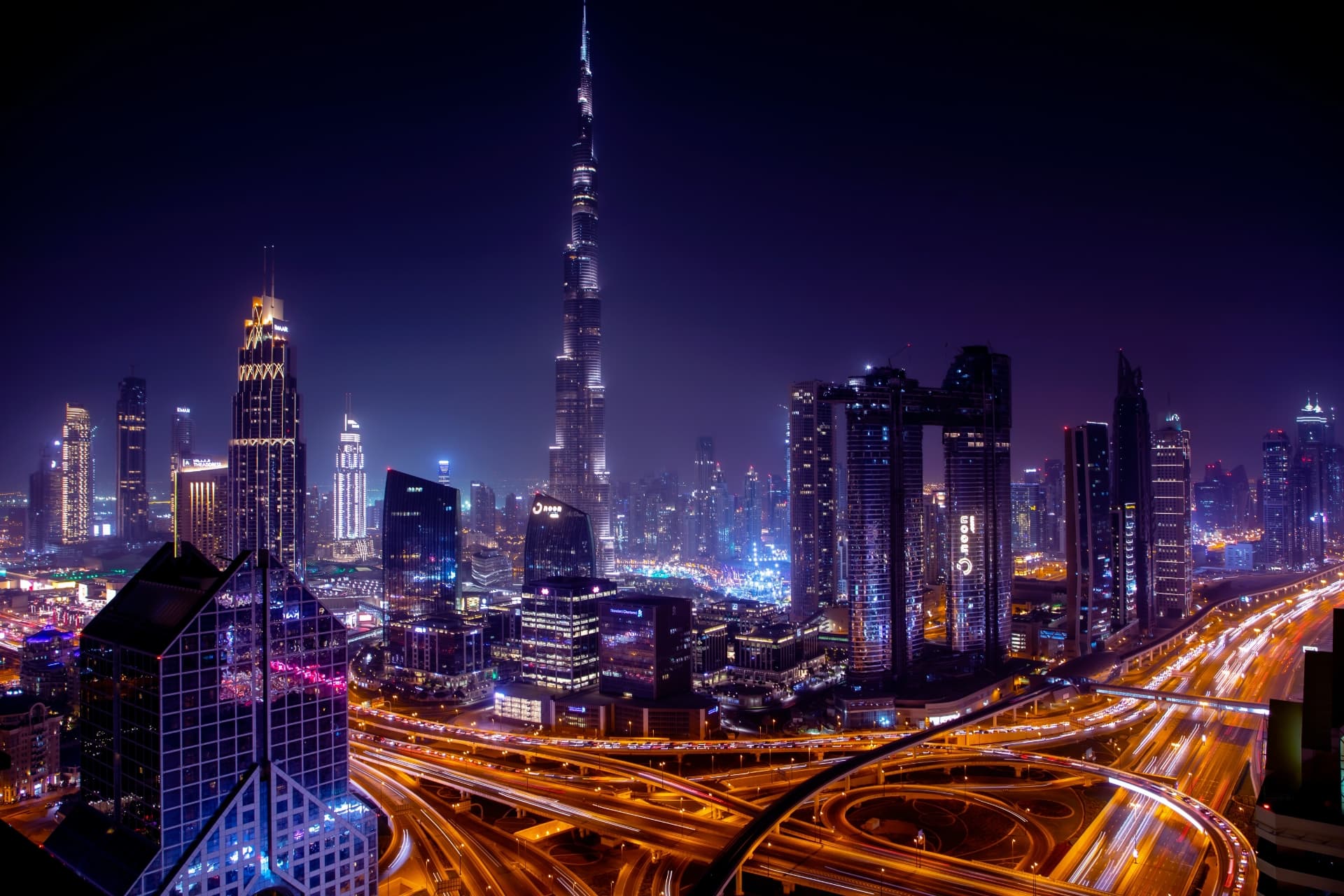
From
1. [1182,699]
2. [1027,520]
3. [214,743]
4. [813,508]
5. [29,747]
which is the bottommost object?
[1182,699]

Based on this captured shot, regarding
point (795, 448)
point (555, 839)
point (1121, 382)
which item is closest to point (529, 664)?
point (555, 839)

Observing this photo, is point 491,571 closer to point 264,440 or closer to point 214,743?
point 264,440

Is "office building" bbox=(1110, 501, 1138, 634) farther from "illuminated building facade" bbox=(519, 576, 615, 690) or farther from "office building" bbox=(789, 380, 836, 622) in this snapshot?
"illuminated building facade" bbox=(519, 576, 615, 690)

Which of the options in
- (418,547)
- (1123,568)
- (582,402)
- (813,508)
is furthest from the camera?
(582,402)

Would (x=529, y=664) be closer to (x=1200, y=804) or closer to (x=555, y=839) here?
(x=555, y=839)

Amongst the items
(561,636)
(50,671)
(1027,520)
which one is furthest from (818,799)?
(1027,520)

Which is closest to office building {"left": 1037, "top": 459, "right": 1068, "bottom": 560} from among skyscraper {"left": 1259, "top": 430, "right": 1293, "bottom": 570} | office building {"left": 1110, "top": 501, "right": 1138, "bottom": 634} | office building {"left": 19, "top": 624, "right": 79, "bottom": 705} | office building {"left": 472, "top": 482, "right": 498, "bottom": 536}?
skyscraper {"left": 1259, "top": 430, "right": 1293, "bottom": 570}
